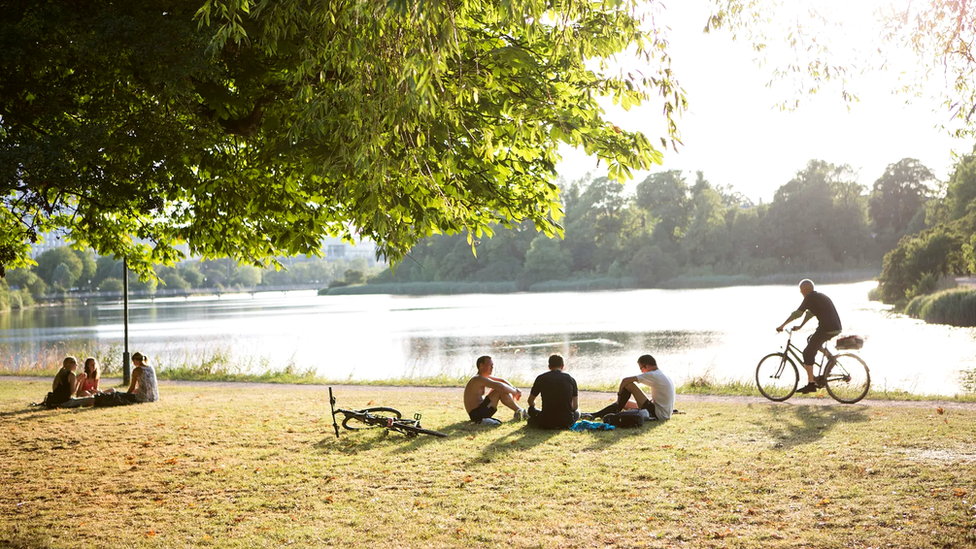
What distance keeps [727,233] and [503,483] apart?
103 m

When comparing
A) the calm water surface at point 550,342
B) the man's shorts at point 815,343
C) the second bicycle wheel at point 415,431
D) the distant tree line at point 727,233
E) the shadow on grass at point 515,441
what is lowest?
the calm water surface at point 550,342

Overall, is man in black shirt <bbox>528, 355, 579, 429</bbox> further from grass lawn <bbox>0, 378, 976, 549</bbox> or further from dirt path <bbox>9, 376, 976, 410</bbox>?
dirt path <bbox>9, 376, 976, 410</bbox>

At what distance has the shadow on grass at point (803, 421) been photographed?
8.62 m

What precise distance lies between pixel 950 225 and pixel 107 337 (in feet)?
155

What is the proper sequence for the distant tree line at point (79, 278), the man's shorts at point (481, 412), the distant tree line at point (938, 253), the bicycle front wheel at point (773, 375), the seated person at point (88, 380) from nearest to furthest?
the man's shorts at point (481, 412) < the bicycle front wheel at point (773, 375) < the seated person at point (88, 380) < the distant tree line at point (938, 253) < the distant tree line at point (79, 278)

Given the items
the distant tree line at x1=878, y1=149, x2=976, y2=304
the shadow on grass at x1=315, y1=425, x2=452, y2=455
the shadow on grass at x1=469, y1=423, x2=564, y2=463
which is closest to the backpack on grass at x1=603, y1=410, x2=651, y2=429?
the shadow on grass at x1=469, y1=423, x2=564, y2=463

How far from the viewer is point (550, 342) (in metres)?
32.2

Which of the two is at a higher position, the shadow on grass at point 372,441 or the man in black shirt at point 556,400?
the man in black shirt at point 556,400

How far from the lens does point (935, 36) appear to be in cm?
805

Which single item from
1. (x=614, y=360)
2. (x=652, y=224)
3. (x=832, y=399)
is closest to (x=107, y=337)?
(x=614, y=360)

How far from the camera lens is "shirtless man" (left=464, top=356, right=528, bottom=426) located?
10156 millimetres

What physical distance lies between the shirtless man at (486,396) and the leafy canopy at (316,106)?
2164 millimetres

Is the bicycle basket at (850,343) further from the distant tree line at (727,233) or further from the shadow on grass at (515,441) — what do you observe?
the distant tree line at (727,233)

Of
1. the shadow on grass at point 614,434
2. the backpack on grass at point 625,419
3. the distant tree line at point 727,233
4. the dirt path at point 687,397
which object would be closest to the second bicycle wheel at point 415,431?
the shadow on grass at point 614,434
